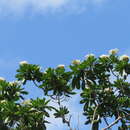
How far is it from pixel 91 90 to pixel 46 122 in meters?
2.76

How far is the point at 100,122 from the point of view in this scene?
2850 centimetres

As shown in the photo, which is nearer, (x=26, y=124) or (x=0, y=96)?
(x=26, y=124)

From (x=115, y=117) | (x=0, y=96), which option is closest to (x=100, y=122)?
(x=115, y=117)

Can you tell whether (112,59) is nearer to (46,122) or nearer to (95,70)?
(95,70)

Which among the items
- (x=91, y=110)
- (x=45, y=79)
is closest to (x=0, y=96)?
(x=45, y=79)

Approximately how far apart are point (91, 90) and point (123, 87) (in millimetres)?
1661

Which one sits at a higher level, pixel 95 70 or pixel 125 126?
pixel 95 70

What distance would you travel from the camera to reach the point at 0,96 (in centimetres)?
2958

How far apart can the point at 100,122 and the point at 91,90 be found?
166 cm

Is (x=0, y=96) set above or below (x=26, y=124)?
above

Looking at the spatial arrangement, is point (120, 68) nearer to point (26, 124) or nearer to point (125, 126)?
point (125, 126)

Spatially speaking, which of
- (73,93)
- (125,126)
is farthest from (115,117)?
(73,93)

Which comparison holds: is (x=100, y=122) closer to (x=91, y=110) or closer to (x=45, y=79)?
(x=91, y=110)

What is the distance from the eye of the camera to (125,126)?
1112 inches
